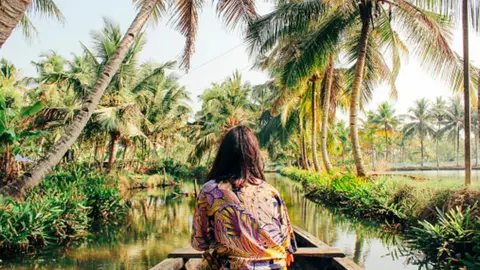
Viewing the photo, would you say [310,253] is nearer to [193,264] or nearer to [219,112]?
[193,264]

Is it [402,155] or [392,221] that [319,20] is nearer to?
[392,221]

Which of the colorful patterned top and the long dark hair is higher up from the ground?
the long dark hair

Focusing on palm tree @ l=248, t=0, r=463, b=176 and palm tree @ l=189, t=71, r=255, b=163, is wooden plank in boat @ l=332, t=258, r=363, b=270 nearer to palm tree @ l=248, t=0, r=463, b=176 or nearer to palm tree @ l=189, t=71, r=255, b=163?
palm tree @ l=248, t=0, r=463, b=176

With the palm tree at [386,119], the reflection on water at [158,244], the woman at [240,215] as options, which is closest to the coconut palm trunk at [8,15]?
the woman at [240,215]

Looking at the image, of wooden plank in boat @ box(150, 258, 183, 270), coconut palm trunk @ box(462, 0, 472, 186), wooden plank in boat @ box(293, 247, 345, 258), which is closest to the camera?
wooden plank in boat @ box(150, 258, 183, 270)

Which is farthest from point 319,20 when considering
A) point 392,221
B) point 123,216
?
point 123,216

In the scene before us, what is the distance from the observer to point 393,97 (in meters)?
16.3

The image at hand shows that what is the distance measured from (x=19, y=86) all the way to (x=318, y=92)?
24.2 m

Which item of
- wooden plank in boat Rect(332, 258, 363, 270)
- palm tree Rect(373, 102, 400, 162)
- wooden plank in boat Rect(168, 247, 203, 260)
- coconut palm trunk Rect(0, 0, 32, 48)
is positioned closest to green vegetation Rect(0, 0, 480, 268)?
coconut palm trunk Rect(0, 0, 32, 48)

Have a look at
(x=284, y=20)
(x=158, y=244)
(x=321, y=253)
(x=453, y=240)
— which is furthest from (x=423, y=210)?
(x=284, y=20)

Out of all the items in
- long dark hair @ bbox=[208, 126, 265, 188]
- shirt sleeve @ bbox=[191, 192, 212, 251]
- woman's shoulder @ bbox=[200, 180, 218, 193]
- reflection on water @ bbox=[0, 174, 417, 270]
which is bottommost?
reflection on water @ bbox=[0, 174, 417, 270]

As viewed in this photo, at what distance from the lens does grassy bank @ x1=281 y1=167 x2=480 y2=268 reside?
5.41 m

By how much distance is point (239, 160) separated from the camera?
7.13 feet

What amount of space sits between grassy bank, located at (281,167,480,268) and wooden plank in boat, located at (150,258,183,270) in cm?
335
